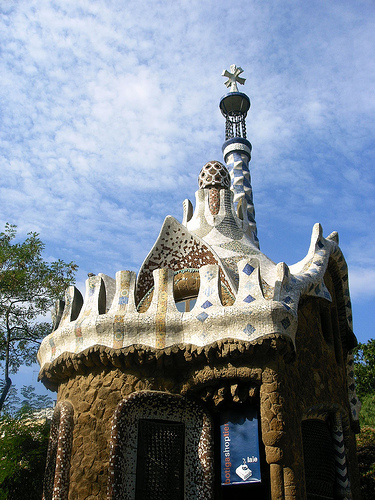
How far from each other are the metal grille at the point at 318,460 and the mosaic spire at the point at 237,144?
664 cm

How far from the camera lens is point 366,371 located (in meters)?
16.3

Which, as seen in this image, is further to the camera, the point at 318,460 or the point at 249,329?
the point at 318,460

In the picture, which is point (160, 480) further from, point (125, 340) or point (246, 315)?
point (246, 315)

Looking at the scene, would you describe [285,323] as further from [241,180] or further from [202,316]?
[241,180]

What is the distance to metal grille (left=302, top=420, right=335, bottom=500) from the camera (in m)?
6.32

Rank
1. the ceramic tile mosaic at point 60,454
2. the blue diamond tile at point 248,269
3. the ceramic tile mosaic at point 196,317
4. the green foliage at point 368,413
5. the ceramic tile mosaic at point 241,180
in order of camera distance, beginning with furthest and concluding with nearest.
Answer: the ceramic tile mosaic at point 241,180
the green foliage at point 368,413
the blue diamond tile at point 248,269
the ceramic tile mosaic at point 196,317
the ceramic tile mosaic at point 60,454

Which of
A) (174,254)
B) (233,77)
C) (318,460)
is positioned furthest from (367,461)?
(233,77)

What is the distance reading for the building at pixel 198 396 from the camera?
5672 mm

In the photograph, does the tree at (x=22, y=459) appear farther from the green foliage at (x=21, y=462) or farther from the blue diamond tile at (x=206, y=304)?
the blue diamond tile at (x=206, y=304)

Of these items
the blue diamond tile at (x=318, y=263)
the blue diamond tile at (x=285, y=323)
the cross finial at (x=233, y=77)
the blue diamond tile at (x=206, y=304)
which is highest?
the cross finial at (x=233, y=77)

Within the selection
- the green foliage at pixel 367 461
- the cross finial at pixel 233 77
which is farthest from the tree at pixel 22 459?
the cross finial at pixel 233 77

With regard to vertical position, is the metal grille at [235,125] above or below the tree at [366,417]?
above

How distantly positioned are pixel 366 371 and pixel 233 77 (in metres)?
10.3

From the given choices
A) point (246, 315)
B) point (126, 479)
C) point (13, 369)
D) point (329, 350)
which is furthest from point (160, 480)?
point (13, 369)
